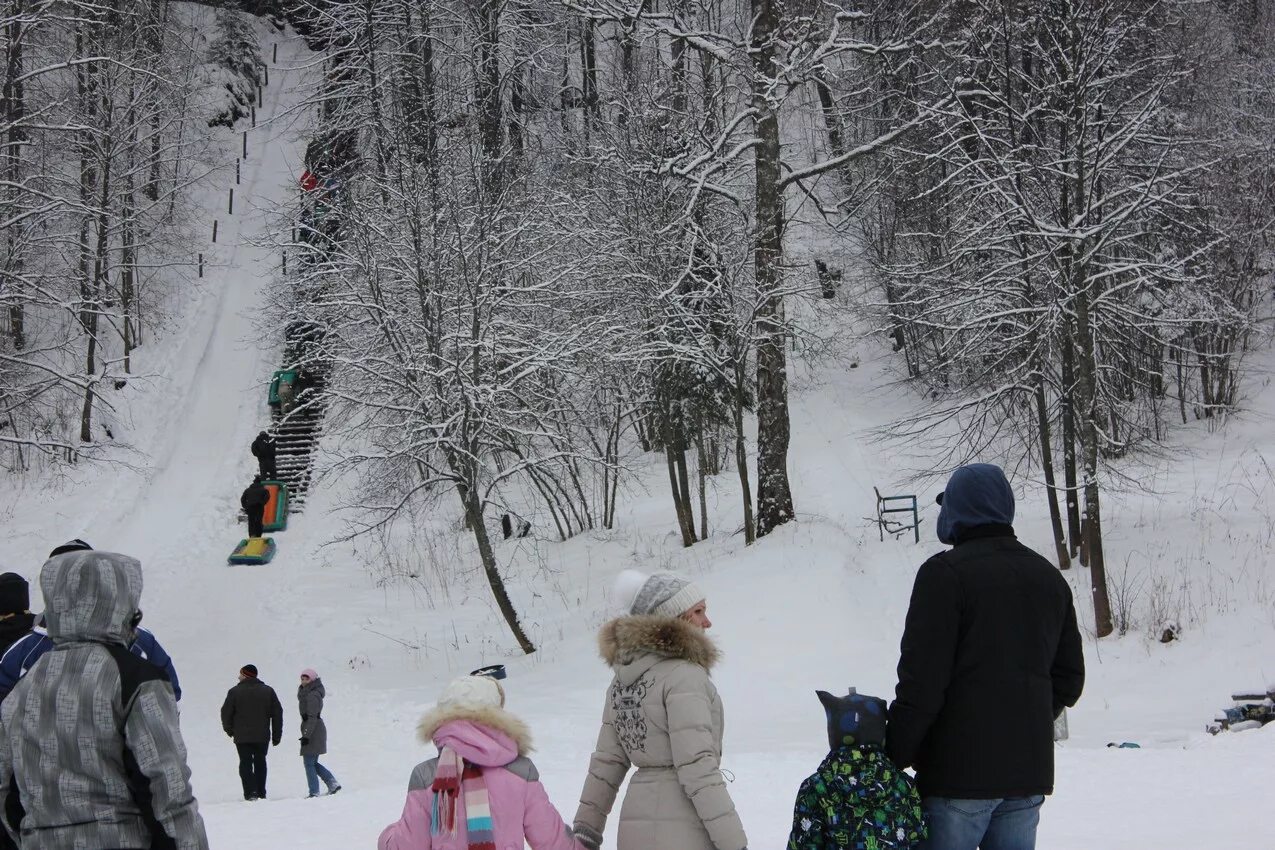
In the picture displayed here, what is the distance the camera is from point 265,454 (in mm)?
24906

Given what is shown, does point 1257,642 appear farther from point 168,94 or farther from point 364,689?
point 168,94

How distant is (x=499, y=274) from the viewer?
18391mm

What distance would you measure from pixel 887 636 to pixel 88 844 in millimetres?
12561

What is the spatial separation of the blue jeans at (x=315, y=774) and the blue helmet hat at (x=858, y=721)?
9.36 metres

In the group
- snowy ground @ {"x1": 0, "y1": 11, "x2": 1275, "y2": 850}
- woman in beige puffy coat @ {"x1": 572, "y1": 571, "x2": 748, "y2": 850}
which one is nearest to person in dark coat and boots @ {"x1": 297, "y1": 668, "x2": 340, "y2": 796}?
snowy ground @ {"x1": 0, "y1": 11, "x2": 1275, "y2": 850}

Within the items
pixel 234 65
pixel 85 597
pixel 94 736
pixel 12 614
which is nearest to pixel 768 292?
pixel 12 614

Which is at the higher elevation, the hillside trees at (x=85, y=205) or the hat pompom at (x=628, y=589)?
the hillside trees at (x=85, y=205)

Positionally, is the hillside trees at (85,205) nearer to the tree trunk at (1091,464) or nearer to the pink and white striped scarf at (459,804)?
the tree trunk at (1091,464)

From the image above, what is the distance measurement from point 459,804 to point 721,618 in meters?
12.1

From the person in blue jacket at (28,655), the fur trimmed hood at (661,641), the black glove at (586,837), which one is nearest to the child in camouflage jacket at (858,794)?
the fur trimmed hood at (661,641)

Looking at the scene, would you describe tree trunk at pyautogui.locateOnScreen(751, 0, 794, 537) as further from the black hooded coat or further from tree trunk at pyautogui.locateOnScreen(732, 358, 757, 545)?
the black hooded coat

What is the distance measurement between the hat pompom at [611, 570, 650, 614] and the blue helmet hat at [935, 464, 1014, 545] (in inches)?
44.1

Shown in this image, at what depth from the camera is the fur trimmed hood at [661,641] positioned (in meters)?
4.01

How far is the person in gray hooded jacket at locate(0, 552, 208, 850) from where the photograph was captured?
351cm
